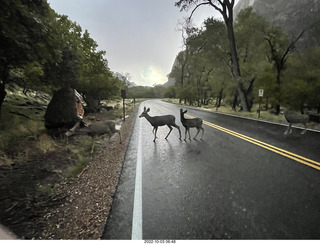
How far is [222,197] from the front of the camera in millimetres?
2473

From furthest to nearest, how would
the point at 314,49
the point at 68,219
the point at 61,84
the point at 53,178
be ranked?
the point at 314,49
the point at 61,84
the point at 53,178
the point at 68,219

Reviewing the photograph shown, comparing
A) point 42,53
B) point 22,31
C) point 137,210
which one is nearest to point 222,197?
point 137,210

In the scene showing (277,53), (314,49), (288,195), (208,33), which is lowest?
(288,195)

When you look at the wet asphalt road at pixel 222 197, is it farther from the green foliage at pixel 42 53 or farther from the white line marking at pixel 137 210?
the green foliage at pixel 42 53

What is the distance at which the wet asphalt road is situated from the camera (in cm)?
184

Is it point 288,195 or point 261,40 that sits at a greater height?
point 261,40

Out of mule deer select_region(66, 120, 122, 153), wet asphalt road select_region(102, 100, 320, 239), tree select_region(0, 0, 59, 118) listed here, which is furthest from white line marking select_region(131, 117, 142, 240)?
tree select_region(0, 0, 59, 118)

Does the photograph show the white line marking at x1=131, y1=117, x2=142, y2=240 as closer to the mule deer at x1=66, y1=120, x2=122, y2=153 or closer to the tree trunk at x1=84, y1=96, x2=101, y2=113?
the mule deer at x1=66, y1=120, x2=122, y2=153

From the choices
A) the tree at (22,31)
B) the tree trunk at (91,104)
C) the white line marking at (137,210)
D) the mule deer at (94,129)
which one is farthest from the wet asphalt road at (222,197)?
the tree trunk at (91,104)

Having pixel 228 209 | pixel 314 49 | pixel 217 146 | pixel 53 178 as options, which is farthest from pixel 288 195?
pixel 314 49

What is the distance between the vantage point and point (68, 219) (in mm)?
2145
